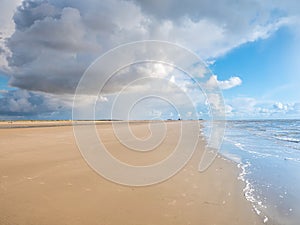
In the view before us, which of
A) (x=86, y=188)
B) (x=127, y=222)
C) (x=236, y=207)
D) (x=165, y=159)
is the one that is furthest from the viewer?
(x=165, y=159)

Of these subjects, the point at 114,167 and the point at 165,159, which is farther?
the point at 165,159

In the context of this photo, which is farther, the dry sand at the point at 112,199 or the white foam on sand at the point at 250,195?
the white foam on sand at the point at 250,195

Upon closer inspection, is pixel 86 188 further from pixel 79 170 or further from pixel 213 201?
pixel 213 201

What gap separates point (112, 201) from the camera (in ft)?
16.5

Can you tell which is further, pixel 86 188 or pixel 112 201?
pixel 86 188

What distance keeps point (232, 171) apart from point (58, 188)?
567 cm

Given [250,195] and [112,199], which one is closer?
[112,199]

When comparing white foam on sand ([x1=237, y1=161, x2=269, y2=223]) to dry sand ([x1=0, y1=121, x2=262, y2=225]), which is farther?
white foam on sand ([x1=237, y1=161, x2=269, y2=223])

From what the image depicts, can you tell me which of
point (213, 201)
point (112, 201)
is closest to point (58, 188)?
point (112, 201)

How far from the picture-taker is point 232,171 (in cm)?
807

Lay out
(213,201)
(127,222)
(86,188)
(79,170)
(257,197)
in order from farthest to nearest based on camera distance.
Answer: (79,170), (86,188), (257,197), (213,201), (127,222)

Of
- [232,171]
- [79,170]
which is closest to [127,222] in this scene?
[79,170]

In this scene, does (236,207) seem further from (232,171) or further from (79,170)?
(79,170)

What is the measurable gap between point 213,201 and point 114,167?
160 inches
